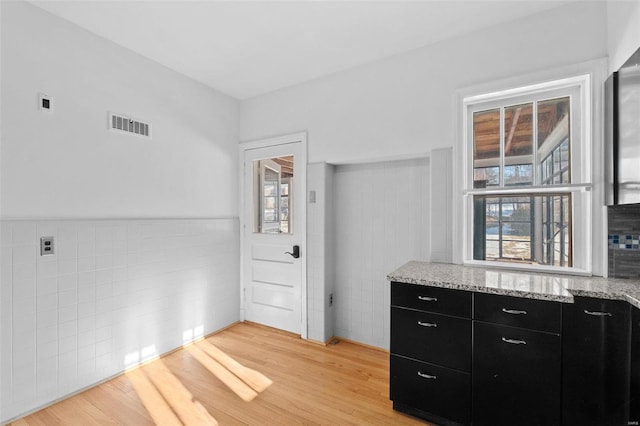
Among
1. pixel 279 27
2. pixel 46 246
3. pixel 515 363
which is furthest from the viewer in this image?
pixel 279 27

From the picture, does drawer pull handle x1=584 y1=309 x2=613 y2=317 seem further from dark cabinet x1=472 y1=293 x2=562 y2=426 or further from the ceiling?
the ceiling

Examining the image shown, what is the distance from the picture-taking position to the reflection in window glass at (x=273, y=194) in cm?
327

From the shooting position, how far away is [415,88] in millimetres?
2525

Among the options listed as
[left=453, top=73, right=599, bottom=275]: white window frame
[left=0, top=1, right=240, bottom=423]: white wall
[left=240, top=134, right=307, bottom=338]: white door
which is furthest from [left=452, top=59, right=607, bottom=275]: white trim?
[left=0, top=1, right=240, bottom=423]: white wall

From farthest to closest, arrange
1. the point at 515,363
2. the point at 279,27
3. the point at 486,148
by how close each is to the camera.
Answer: the point at 486,148, the point at 279,27, the point at 515,363

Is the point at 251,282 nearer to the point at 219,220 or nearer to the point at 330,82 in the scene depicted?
the point at 219,220

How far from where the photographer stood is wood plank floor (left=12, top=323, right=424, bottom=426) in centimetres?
191

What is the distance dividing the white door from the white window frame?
5.04ft

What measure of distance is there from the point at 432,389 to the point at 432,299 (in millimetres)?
569

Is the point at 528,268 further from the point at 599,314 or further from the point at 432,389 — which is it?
the point at 432,389

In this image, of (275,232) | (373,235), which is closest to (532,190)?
(373,235)

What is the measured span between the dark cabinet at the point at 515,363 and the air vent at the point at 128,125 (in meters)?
2.97

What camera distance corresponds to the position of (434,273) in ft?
6.72

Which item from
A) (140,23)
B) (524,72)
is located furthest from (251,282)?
(524,72)
